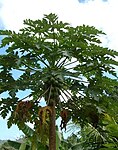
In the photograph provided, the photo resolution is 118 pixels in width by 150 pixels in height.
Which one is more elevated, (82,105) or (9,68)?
(9,68)

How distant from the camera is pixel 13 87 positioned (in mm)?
3338

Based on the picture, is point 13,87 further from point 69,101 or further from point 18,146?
point 18,146

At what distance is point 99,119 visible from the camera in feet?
11.3

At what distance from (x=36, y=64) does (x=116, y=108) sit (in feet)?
2.64

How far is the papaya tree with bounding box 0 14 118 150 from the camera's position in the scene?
3.21 metres

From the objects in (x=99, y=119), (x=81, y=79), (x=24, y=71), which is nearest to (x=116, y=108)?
(x=99, y=119)

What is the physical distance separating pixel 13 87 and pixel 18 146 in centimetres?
396

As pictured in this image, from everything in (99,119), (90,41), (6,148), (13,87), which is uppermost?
(6,148)

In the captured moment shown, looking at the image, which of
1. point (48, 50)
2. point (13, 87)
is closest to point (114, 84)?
point (48, 50)

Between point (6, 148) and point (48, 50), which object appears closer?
point (48, 50)

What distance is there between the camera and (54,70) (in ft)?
10.6

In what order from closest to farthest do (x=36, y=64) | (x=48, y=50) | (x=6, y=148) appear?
(x=48, y=50)
(x=36, y=64)
(x=6, y=148)

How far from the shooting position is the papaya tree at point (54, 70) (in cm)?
321

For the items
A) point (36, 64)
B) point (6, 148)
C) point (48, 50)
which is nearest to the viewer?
point (48, 50)
